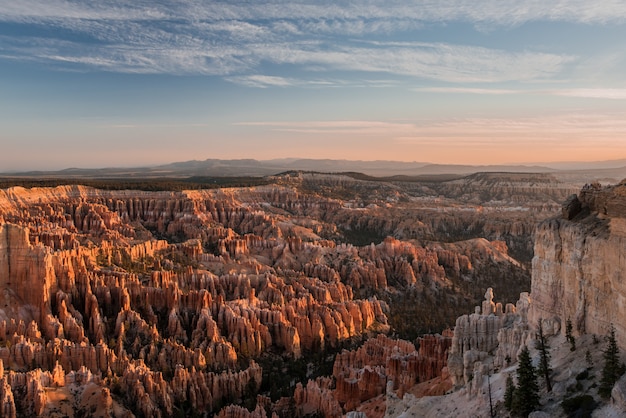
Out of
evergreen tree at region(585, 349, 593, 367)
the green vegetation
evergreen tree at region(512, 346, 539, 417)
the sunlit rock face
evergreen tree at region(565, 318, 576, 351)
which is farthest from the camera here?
the sunlit rock face

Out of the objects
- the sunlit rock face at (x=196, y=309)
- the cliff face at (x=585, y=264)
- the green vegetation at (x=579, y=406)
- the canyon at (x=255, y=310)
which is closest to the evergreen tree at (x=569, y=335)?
the cliff face at (x=585, y=264)

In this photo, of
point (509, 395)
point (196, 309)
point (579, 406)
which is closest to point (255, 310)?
Result: point (196, 309)

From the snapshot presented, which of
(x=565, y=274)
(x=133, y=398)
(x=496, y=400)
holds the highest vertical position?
(x=565, y=274)

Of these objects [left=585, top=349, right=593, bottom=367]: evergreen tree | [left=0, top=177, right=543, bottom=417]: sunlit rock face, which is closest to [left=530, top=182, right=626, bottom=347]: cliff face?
[left=585, top=349, right=593, bottom=367]: evergreen tree

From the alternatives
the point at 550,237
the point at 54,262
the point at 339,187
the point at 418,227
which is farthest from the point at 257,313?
the point at 339,187

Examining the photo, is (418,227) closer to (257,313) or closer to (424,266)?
(424,266)

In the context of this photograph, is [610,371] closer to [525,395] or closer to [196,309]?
[525,395]

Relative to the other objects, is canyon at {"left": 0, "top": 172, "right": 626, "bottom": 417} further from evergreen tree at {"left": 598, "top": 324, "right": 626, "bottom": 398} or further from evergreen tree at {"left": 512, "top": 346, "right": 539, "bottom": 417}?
evergreen tree at {"left": 512, "top": 346, "right": 539, "bottom": 417}
